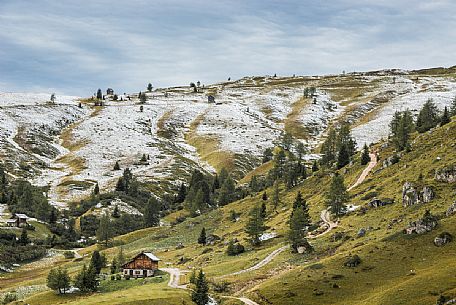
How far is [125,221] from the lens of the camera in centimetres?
17362

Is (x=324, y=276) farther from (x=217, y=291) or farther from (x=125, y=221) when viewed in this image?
(x=125, y=221)

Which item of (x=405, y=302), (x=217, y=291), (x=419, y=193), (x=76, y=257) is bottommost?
(x=76, y=257)

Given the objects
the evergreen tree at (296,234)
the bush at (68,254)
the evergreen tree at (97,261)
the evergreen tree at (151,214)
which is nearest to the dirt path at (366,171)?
the evergreen tree at (296,234)

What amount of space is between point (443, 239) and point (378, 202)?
1152 inches

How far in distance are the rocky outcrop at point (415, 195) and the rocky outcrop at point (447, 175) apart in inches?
249

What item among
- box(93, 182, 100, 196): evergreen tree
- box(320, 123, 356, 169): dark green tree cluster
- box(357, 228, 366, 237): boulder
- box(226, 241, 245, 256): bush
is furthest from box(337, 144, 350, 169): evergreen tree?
box(93, 182, 100, 196): evergreen tree

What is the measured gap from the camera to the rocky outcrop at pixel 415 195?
92319 mm

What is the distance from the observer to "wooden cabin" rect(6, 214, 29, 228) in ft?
496

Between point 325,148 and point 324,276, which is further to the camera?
point 325,148

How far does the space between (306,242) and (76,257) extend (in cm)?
7449

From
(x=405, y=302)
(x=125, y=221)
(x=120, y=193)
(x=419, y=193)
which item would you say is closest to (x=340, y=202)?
(x=419, y=193)

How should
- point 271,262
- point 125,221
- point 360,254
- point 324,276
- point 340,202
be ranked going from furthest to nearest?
point 125,221
point 340,202
point 271,262
point 360,254
point 324,276

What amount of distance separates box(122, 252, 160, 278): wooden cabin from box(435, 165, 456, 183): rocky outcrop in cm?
6136

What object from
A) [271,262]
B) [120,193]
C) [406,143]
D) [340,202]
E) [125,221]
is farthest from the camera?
[120,193]
